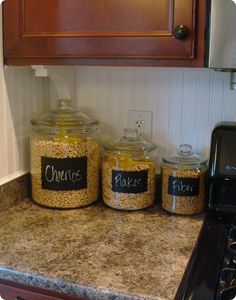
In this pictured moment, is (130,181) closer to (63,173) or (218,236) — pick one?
(63,173)

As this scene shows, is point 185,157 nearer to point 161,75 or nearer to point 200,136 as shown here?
point 200,136

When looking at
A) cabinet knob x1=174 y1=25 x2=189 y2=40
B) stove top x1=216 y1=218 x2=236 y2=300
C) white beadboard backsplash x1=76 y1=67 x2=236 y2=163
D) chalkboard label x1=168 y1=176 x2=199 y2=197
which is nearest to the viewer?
stove top x1=216 y1=218 x2=236 y2=300

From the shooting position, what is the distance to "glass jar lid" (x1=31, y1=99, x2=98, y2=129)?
136 cm

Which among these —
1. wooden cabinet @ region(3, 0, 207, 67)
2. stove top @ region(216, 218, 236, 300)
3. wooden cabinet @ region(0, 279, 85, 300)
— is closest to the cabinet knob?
wooden cabinet @ region(3, 0, 207, 67)

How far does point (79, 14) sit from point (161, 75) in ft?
1.29

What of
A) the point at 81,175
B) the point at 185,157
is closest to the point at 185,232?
the point at 185,157

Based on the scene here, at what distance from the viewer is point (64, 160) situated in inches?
51.4

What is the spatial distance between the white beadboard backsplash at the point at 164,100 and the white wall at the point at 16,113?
0.18 meters

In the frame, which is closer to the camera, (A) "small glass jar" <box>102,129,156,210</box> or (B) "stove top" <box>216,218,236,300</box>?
(B) "stove top" <box>216,218,236,300</box>

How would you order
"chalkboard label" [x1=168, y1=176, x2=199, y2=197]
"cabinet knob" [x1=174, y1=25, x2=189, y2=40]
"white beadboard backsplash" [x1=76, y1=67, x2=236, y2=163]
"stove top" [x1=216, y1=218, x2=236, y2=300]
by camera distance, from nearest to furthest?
"stove top" [x1=216, y1=218, x2=236, y2=300] < "cabinet knob" [x1=174, y1=25, x2=189, y2=40] < "chalkboard label" [x1=168, y1=176, x2=199, y2=197] < "white beadboard backsplash" [x1=76, y1=67, x2=236, y2=163]

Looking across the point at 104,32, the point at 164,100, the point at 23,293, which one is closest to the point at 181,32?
the point at 104,32

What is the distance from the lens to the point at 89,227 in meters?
1.21

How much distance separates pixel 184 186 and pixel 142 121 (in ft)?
1.03

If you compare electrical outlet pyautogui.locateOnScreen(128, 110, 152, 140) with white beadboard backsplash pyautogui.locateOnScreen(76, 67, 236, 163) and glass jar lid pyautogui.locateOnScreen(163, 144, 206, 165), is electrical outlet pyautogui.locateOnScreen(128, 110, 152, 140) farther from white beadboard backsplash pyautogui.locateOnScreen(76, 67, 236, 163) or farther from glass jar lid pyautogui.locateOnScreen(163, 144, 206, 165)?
glass jar lid pyautogui.locateOnScreen(163, 144, 206, 165)
